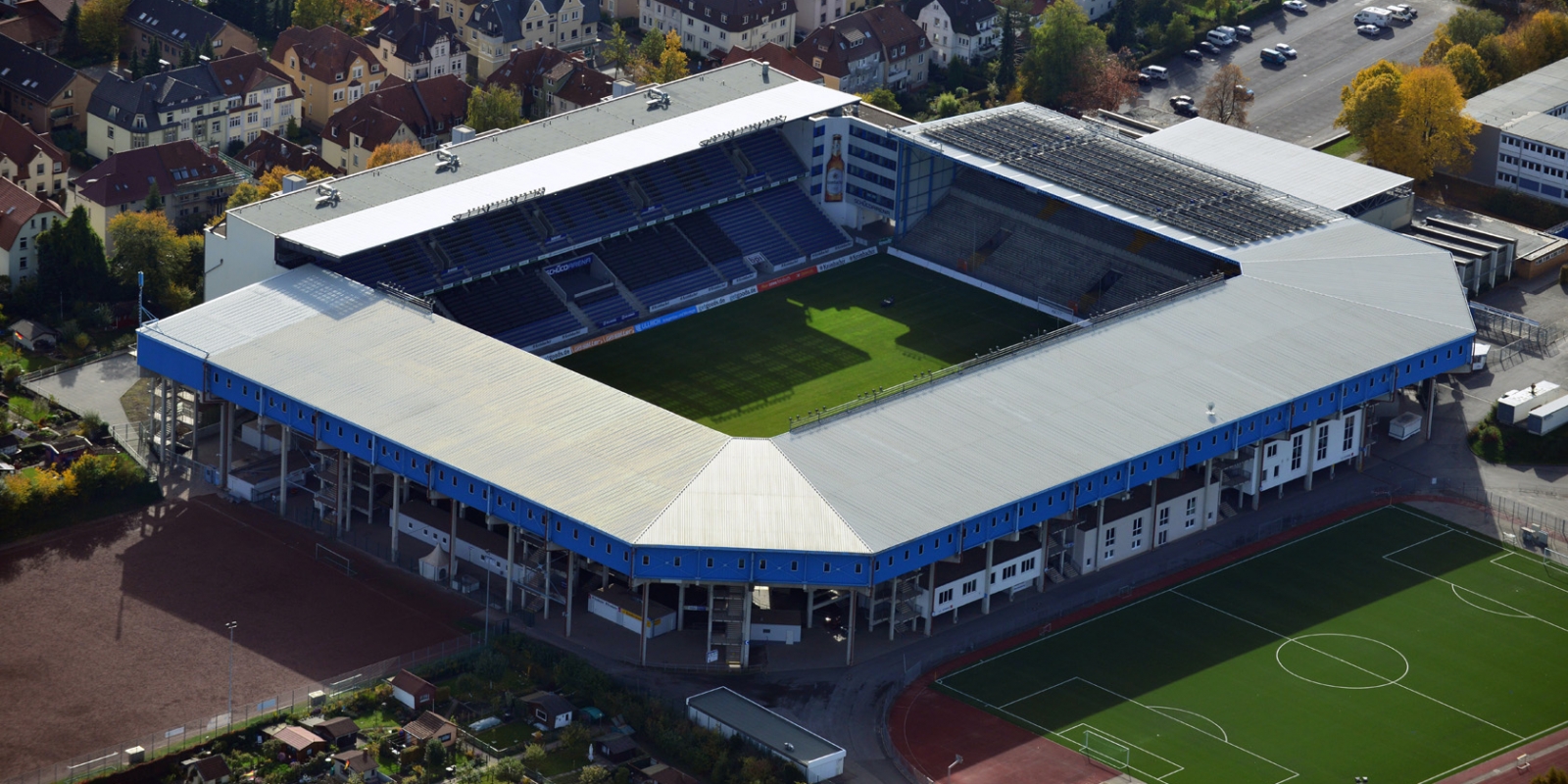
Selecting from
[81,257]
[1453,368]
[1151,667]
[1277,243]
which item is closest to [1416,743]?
[1151,667]

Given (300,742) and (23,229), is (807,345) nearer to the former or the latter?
(23,229)

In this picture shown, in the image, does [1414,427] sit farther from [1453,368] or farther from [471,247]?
[471,247]

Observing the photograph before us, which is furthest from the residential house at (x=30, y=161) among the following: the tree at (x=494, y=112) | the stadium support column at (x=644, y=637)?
the stadium support column at (x=644, y=637)

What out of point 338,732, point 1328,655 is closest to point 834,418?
point 1328,655

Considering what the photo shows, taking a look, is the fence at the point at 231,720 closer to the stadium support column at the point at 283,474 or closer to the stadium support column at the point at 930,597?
the stadium support column at the point at 283,474

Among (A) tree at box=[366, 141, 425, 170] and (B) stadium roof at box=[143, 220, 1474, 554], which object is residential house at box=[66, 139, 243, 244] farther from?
(B) stadium roof at box=[143, 220, 1474, 554]

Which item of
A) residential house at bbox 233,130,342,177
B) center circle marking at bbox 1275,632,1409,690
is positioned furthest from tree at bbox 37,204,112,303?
center circle marking at bbox 1275,632,1409,690
